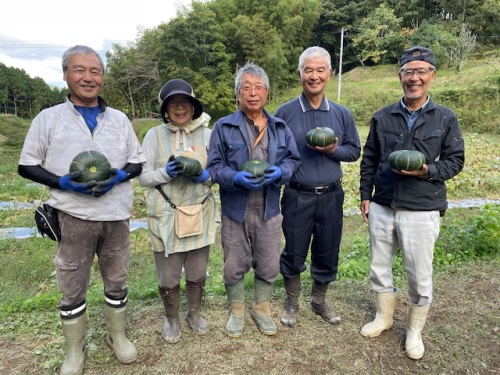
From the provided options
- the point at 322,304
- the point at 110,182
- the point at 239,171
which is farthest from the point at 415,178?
the point at 110,182

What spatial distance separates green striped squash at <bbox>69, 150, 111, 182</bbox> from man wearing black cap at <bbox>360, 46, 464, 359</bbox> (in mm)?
2118

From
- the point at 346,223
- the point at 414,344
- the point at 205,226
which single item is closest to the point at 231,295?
the point at 205,226

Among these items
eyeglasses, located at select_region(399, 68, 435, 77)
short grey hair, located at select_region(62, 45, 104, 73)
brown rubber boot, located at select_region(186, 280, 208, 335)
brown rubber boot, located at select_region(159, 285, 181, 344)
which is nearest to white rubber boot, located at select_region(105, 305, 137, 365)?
brown rubber boot, located at select_region(159, 285, 181, 344)

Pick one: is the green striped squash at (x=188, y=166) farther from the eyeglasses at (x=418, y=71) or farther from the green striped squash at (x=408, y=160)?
the eyeglasses at (x=418, y=71)

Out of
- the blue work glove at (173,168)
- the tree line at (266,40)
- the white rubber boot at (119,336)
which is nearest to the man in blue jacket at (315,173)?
the blue work glove at (173,168)

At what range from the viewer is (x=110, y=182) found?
8.10ft

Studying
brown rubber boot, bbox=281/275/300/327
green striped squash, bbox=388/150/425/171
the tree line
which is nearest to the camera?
green striped squash, bbox=388/150/425/171

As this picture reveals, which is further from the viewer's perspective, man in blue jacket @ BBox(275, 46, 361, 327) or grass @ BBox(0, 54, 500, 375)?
man in blue jacket @ BBox(275, 46, 361, 327)

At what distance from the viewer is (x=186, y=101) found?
2.84m

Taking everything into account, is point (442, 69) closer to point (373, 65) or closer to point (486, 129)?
point (373, 65)

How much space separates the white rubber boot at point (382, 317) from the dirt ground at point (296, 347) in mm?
58

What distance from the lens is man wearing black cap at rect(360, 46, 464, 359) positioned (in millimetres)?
2756

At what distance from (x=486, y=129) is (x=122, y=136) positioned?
2199 centimetres

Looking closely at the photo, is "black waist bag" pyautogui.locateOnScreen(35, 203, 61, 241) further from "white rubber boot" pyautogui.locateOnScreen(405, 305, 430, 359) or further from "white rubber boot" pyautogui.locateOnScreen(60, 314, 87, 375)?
"white rubber boot" pyautogui.locateOnScreen(405, 305, 430, 359)
